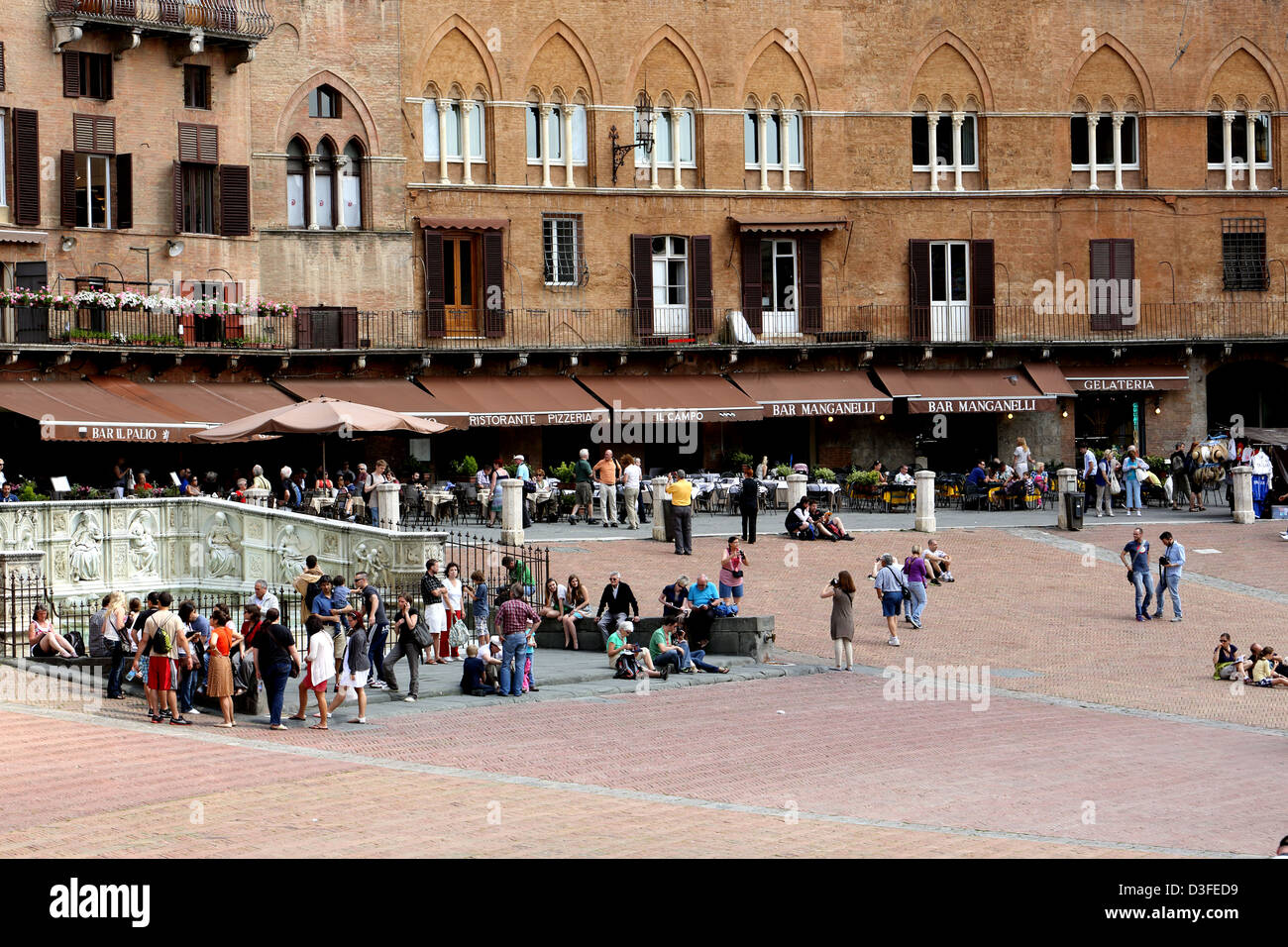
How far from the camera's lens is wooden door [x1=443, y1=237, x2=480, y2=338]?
46.7 m

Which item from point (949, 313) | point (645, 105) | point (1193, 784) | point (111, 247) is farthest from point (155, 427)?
point (1193, 784)

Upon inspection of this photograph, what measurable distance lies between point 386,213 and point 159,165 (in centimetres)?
541

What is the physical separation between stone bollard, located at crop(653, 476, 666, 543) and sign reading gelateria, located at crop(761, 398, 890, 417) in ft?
38.7

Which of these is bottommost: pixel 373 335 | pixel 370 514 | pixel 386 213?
pixel 370 514

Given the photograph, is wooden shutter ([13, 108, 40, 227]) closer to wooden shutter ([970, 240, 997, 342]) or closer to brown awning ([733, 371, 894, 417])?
brown awning ([733, 371, 894, 417])

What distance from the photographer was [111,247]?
42562mm

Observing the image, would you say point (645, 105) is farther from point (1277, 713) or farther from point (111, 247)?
point (1277, 713)

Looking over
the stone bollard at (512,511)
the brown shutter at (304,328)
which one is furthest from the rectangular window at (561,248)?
the stone bollard at (512,511)

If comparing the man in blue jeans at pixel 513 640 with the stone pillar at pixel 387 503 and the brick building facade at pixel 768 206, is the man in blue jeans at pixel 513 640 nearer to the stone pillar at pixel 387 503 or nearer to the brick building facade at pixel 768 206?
the stone pillar at pixel 387 503

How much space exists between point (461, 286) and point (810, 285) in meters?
8.93

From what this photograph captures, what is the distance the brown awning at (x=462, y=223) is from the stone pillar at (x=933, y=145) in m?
11.3

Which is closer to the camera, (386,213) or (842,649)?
(842,649)

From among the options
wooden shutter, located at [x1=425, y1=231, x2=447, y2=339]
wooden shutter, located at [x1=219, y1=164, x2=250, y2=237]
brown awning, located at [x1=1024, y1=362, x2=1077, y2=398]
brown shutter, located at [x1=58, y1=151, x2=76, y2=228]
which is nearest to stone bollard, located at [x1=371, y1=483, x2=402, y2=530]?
brown shutter, located at [x1=58, y1=151, x2=76, y2=228]

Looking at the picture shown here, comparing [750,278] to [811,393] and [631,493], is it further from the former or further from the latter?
[631,493]
